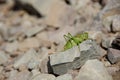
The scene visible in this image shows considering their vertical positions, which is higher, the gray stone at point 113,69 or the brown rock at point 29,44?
the brown rock at point 29,44

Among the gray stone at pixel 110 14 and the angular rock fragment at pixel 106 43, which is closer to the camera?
the angular rock fragment at pixel 106 43

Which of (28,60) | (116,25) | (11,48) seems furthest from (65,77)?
(11,48)

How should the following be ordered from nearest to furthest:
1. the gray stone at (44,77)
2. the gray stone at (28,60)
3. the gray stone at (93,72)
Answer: the gray stone at (93,72), the gray stone at (44,77), the gray stone at (28,60)

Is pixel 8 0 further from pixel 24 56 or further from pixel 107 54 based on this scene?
pixel 107 54

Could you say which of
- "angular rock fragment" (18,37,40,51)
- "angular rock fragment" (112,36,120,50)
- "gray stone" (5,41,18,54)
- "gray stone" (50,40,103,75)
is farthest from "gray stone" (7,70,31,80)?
"angular rock fragment" (18,37,40,51)

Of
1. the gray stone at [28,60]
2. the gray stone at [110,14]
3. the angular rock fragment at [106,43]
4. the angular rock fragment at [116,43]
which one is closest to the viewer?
the angular rock fragment at [116,43]

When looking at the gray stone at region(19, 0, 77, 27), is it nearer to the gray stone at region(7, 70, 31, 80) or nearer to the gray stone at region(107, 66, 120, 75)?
the gray stone at region(7, 70, 31, 80)

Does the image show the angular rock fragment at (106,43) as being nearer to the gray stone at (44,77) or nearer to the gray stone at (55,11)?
the gray stone at (44,77)

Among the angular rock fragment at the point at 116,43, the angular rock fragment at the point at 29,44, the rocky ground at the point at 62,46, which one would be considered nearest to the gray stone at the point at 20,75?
the rocky ground at the point at 62,46
